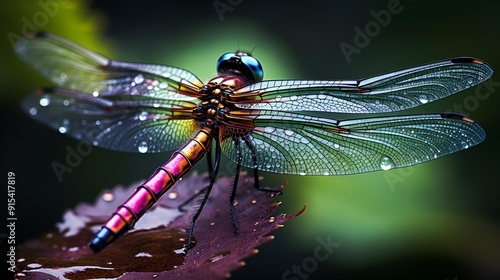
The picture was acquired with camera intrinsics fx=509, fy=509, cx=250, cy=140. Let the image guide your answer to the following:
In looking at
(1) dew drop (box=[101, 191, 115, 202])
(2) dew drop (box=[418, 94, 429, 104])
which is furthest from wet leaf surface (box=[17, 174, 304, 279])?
(2) dew drop (box=[418, 94, 429, 104])

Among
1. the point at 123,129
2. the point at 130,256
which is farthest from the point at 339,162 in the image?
the point at 123,129

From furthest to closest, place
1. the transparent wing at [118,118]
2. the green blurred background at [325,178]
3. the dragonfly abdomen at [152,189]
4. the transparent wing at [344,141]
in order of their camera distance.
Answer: the green blurred background at [325,178] → the transparent wing at [118,118] → the transparent wing at [344,141] → the dragonfly abdomen at [152,189]

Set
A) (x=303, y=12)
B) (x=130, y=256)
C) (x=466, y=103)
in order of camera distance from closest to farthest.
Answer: (x=130, y=256), (x=466, y=103), (x=303, y=12)

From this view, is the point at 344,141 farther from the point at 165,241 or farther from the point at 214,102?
the point at 165,241

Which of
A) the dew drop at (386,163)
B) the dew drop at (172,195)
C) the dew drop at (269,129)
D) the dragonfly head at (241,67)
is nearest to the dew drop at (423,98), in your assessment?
the dew drop at (386,163)

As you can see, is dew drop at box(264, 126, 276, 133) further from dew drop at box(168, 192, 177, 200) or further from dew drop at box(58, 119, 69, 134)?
dew drop at box(58, 119, 69, 134)

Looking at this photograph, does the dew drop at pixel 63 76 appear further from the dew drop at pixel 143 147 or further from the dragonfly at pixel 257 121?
the dew drop at pixel 143 147

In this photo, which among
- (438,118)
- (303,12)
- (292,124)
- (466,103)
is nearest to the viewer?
(438,118)

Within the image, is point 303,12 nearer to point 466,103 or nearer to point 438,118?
point 466,103
